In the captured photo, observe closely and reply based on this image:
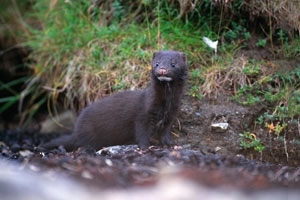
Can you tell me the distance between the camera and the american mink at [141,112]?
4.93 m

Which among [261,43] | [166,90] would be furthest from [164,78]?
[261,43]

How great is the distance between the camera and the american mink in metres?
4.93

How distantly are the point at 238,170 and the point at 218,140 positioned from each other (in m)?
1.87

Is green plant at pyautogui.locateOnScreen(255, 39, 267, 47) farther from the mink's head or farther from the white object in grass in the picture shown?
the mink's head

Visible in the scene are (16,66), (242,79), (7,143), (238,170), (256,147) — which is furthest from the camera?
(16,66)

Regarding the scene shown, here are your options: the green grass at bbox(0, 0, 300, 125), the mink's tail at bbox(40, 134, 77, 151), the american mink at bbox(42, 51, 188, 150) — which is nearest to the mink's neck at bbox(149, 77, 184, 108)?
the american mink at bbox(42, 51, 188, 150)

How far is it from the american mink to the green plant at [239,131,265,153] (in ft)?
1.96

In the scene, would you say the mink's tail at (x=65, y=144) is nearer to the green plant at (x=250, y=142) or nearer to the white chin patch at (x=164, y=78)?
the white chin patch at (x=164, y=78)

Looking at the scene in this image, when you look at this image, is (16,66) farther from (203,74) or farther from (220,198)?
(220,198)

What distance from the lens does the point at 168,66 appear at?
15.9 feet

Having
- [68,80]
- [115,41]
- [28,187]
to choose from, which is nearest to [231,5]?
[115,41]

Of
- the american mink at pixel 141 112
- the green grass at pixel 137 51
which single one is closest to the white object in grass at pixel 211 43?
the green grass at pixel 137 51

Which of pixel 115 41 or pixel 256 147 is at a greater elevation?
pixel 115 41

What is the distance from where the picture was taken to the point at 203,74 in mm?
5602
